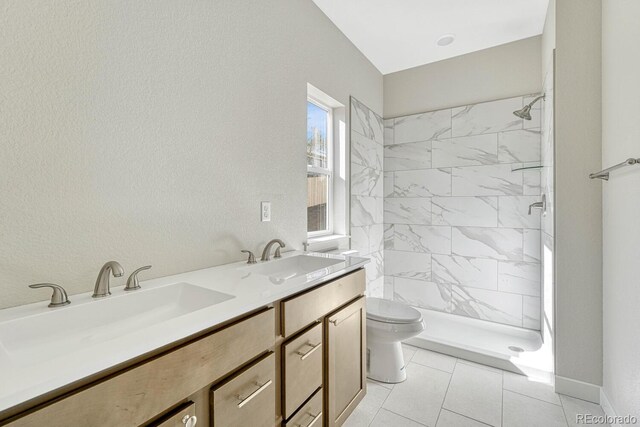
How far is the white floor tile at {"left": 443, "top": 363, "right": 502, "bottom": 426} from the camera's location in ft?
5.54

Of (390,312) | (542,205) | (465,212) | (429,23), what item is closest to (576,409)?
(390,312)

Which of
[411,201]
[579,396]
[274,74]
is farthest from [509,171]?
[274,74]

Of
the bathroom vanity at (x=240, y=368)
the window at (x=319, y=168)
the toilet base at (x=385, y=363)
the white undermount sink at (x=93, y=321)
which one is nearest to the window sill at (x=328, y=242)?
the window at (x=319, y=168)

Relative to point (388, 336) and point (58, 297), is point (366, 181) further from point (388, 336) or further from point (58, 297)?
point (58, 297)

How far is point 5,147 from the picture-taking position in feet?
2.82

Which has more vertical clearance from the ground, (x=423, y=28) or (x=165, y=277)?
(x=423, y=28)

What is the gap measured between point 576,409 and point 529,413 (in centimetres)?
30

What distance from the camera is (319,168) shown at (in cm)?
237

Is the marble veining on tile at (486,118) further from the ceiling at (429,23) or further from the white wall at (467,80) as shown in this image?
the ceiling at (429,23)

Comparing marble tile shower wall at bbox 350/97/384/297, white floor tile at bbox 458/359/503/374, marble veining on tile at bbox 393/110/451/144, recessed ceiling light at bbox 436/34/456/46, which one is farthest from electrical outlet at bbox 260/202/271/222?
recessed ceiling light at bbox 436/34/456/46

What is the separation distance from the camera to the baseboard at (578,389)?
175cm

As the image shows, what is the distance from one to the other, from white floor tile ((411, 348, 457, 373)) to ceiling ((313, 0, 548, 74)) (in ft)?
8.74

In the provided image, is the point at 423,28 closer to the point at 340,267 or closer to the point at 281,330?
the point at 340,267

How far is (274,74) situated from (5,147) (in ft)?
4.27
